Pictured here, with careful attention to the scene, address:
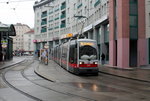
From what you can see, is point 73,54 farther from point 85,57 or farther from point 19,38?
point 19,38

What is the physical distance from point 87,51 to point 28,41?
12241 cm

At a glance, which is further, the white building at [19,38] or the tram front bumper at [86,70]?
the white building at [19,38]

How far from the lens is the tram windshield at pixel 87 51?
1881 cm

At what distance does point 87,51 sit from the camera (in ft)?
62.4

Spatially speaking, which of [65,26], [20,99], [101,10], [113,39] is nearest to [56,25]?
[65,26]

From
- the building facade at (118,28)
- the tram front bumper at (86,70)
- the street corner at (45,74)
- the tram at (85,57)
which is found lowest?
the street corner at (45,74)

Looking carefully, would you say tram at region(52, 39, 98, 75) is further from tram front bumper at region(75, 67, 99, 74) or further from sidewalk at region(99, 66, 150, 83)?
sidewalk at region(99, 66, 150, 83)

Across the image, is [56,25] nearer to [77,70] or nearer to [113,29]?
[113,29]

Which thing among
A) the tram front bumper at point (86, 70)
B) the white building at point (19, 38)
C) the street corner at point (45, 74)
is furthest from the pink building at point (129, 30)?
the white building at point (19, 38)

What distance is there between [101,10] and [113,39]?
853cm

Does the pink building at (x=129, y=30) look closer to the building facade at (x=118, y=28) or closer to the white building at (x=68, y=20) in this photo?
the building facade at (x=118, y=28)

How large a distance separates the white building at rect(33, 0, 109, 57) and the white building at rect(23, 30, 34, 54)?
46.0 m

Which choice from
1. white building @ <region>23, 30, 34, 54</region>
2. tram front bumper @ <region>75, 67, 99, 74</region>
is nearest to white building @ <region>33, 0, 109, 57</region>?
tram front bumper @ <region>75, 67, 99, 74</region>

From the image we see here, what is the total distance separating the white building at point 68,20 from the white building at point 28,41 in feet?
151
